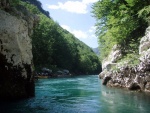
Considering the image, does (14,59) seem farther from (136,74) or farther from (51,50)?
(51,50)

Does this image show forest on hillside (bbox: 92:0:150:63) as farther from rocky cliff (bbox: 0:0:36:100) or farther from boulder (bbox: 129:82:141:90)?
rocky cliff (bbox: 0:0:36:100)

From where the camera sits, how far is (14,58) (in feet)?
69.8

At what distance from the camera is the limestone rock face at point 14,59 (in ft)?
68.1

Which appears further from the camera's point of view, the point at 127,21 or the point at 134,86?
the point at 127,21

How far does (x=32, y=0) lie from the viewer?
192m

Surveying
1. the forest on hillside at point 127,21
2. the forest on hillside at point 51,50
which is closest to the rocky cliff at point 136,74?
the forest on hillside at point 127,21

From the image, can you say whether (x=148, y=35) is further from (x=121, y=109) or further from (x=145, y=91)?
(x=121, y=109)

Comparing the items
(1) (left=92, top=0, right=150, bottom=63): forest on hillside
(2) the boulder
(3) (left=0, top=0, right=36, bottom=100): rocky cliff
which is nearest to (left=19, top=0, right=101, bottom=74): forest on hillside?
(1) (left=92, top=0, right=150, bottom=63): forest on hillside

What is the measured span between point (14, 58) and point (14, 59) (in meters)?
0.08

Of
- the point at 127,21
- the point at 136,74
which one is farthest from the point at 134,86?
the point at 127,21

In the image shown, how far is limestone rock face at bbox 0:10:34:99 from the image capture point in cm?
2075

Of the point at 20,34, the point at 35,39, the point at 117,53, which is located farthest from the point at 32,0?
the point at 20,34

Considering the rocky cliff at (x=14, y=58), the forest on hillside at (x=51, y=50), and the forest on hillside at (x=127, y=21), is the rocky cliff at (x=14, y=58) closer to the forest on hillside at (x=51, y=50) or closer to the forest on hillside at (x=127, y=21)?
the forest on hillside at (x=127, y=21)

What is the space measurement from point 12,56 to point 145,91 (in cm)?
1340
